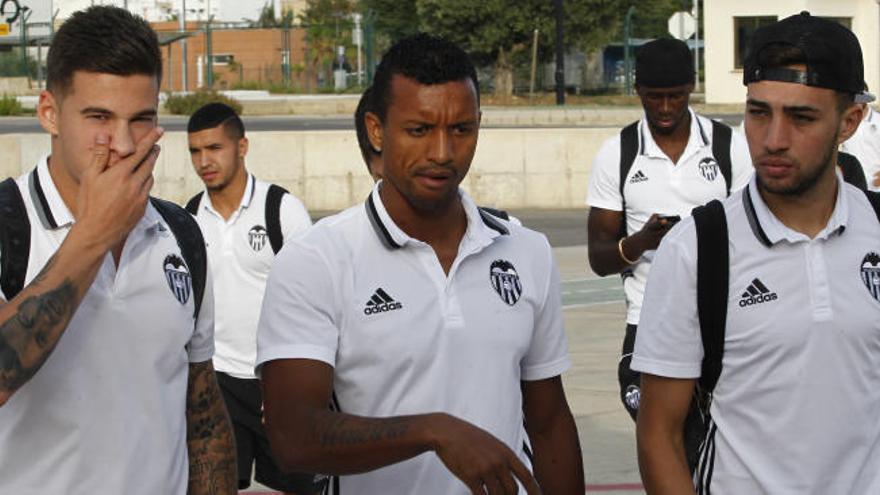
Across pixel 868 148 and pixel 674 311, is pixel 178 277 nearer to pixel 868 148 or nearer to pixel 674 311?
pixel 674 311

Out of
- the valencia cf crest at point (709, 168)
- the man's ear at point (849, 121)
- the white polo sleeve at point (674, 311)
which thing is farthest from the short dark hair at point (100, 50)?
the valencia cf crest at point (709, 168)

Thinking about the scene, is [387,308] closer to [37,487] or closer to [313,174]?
[37,487]

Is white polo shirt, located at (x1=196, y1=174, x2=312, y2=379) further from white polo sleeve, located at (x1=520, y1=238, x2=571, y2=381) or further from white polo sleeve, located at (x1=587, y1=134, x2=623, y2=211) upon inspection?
white polo sleeve, located at (x1=520, y1=238, x2=571, y2=381)

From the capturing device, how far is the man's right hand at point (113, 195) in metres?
3.55

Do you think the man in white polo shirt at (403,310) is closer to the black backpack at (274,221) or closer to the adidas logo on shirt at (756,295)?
the adidas logo on shirt at (756,295)

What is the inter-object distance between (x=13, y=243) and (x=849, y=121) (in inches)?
81.0

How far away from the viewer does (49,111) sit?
3914 mm

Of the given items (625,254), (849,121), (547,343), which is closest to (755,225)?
(849,121)

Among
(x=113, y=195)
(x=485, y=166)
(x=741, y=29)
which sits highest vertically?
(x=741, y=29)

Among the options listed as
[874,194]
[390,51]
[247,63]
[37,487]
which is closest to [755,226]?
[874,194]

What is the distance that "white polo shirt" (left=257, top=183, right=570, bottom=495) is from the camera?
387 centimetres

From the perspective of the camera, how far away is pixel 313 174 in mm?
22344

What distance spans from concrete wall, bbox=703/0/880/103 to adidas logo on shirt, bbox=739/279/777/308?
163 ft

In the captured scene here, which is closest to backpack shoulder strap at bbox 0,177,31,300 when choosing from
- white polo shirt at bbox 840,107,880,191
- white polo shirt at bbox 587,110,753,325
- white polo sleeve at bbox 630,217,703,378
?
white polo sleeve at bbox 630,217,703,378
